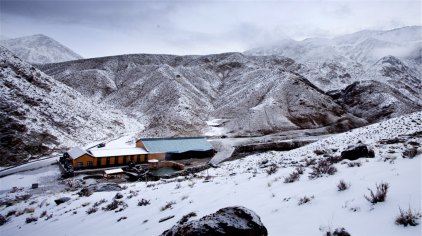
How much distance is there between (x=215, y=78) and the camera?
113312 millimetres

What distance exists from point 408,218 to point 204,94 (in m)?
91.9

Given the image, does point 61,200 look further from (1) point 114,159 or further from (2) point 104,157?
(1) point 114,159

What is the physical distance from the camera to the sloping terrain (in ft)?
224

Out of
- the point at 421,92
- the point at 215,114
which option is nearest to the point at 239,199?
the point at 215,114

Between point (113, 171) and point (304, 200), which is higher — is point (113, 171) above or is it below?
below

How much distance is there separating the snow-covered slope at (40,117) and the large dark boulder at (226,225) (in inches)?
1722

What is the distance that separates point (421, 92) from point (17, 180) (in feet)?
491

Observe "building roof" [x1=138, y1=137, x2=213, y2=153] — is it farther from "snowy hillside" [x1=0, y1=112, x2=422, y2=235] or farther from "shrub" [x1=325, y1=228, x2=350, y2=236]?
"shrub" [x1=325, y1=228, x2=350, y2=236]

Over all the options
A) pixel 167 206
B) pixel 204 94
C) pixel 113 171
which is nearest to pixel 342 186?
pixel 167 206

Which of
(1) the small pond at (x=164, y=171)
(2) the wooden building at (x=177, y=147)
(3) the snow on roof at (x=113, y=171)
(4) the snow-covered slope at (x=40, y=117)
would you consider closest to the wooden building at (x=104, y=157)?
(2) the wooden building at (x=177, y=147)

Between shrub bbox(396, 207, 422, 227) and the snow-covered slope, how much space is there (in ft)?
151

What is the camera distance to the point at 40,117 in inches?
1932

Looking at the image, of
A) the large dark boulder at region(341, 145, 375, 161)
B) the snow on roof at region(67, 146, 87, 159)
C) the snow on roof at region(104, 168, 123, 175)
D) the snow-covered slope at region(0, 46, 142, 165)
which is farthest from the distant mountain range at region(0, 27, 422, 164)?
the large dark boulder at region(341, 145, 375, 161)

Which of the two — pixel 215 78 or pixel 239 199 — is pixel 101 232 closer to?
pixel 239 199
